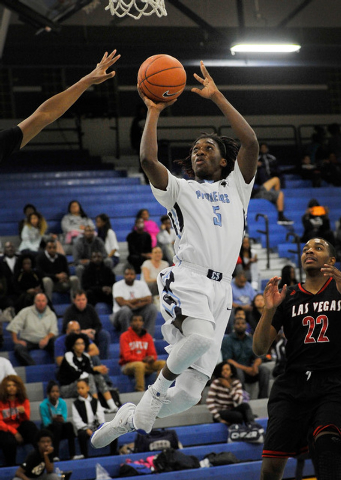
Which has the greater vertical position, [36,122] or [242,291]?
[36,122]

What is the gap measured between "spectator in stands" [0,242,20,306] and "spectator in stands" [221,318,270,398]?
3.73m

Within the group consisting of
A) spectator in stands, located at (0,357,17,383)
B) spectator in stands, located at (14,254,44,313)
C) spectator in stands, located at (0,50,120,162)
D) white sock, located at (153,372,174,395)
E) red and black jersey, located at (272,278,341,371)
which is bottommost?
spectator in stands, located at (0,357,17,383)

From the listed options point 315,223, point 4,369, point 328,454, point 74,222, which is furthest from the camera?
point 315,223

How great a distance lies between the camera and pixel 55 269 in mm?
13992

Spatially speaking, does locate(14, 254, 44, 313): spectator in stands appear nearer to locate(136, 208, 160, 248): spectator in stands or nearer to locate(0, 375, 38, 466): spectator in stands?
locate(0, 375, 38, 466): spectator in stands

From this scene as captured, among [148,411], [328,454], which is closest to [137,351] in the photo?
[148,411]

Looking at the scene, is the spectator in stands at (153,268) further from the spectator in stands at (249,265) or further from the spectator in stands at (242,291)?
the spectator in stands at (249,265)

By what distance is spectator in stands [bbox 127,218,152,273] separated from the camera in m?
15.2

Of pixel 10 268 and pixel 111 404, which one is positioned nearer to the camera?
pixel 111 404

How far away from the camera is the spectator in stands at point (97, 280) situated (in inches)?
550

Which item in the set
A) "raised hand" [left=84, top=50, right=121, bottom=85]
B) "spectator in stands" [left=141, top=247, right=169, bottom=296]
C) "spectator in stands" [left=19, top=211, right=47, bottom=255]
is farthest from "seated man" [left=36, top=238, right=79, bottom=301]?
"raised hand" [left=84, top=50, right=121, bottom=85]

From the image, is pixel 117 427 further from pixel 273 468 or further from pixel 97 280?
pixel 97 280

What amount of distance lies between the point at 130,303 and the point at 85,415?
2607 millimetres

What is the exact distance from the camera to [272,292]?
20.2 ft
